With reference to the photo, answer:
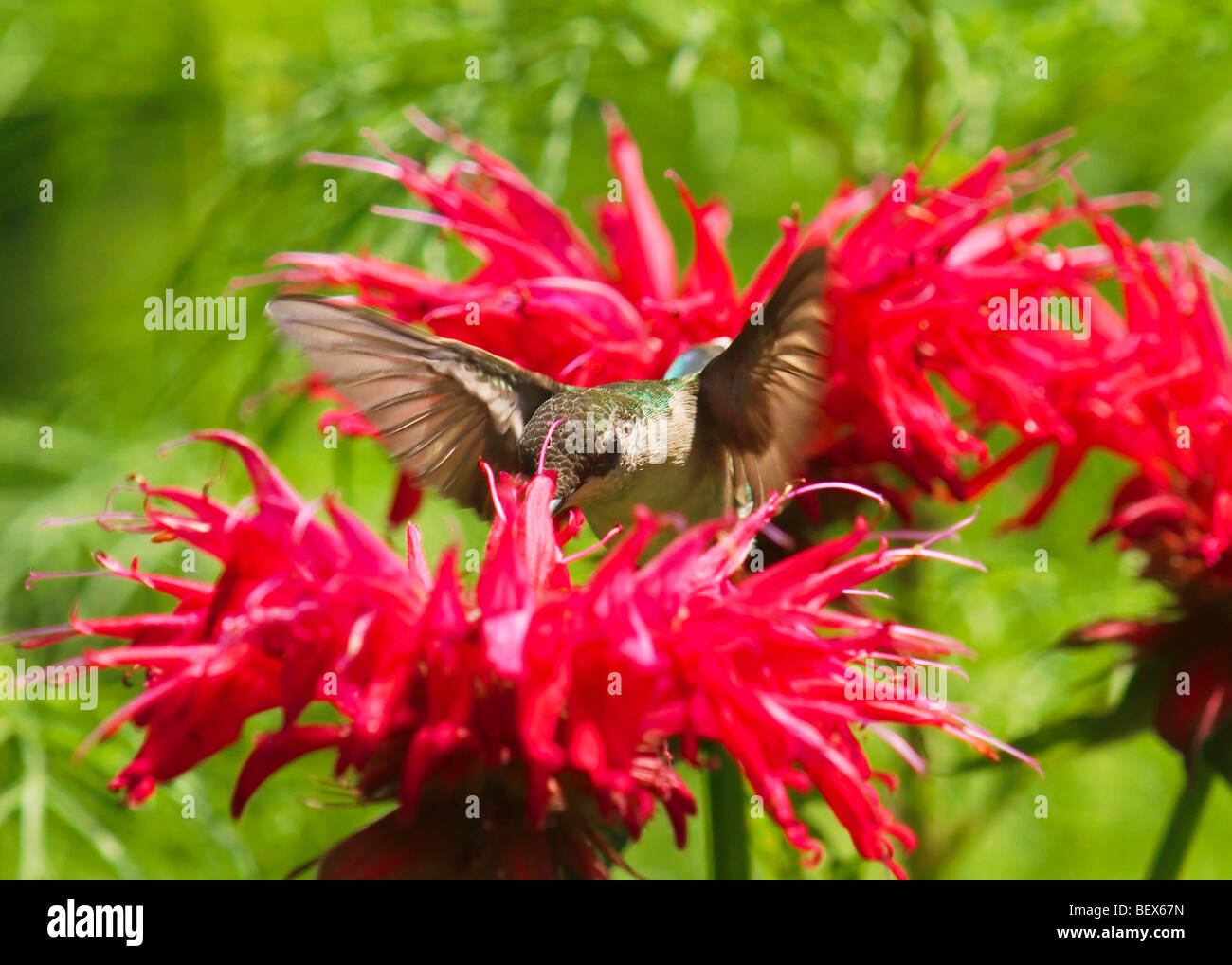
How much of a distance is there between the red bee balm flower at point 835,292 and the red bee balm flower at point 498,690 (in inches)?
9.5

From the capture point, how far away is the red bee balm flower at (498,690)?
61 cm

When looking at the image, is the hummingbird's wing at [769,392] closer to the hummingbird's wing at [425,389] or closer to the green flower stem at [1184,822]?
the hummingbird's wing at [425,389]

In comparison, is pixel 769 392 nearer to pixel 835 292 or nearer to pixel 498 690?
pixel 835 292

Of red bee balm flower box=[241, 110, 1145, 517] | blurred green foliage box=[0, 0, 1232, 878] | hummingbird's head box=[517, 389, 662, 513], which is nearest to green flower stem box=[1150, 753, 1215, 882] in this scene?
blurred green foliage box=[0, 0, 1232, 878]

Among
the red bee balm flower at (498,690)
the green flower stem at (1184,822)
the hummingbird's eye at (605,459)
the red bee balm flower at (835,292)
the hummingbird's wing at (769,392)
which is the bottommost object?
the green flower stem at (1184,822)

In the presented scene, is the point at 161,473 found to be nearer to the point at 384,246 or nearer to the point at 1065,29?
the point at 384,246

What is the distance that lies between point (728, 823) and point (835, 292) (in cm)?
33

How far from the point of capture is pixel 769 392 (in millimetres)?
820

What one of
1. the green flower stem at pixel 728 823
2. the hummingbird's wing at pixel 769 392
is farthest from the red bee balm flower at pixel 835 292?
the green flower stem at pixel 728 823

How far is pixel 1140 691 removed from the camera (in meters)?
0.92

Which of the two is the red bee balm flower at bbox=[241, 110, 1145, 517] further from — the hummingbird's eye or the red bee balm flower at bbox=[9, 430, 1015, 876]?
the red bee balm flower at bbox=[9, 430, 1015, 876]

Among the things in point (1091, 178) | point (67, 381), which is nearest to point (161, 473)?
point (67, 381)

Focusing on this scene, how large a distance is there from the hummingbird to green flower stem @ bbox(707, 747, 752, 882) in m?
0.16

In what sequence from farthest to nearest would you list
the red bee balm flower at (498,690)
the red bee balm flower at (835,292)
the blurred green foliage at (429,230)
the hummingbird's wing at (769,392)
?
the blurred green foliage at (429,230) → the red bee balm flower at (835,292) → the hummingbird's wing at (769,392) → the red bee balm flower at (498,690)
